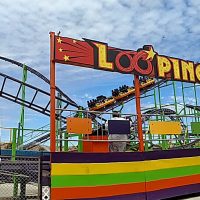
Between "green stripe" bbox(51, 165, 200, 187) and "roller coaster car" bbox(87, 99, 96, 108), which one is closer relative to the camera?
"green stripe" bbox(51, 165, 200, 187)

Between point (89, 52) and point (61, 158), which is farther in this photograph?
point (89, 52)

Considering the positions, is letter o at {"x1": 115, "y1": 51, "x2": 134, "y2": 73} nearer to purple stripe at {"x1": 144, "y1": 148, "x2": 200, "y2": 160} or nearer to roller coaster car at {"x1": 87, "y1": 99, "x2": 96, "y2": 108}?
purple stripe at {"x1": 144, "y1": 148, "x2": 200, "y2": 160}

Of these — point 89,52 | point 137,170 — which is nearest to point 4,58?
point 89,52

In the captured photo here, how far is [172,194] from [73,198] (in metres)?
3.21

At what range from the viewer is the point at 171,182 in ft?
30.6

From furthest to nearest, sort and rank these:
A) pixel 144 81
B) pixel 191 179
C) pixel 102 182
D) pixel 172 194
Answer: pixel 144 81 < pixel 191 179 < pixel 172 194 < pixel 102 182

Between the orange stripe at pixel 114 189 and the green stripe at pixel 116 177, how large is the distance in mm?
95

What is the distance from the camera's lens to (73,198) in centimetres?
752

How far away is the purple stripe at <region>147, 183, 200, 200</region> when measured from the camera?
29.0ft

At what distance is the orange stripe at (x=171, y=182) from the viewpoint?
8.84 m

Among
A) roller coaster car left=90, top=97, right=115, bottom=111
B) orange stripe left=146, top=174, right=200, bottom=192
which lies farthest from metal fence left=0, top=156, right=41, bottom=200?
roller coaster car left=90, top=97, right=115, bottom=111

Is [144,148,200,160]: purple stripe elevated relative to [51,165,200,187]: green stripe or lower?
elevated

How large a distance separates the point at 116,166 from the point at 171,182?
6.57 ft

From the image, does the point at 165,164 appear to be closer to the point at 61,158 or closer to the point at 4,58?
the point at 61,158
